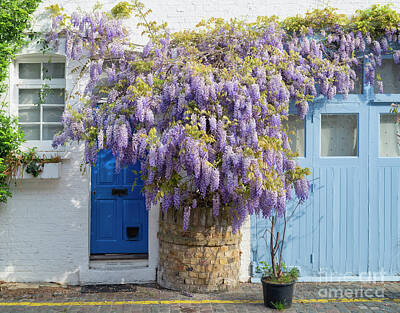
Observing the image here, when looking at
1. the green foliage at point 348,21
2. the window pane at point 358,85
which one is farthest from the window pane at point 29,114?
the window pane at point 358,85

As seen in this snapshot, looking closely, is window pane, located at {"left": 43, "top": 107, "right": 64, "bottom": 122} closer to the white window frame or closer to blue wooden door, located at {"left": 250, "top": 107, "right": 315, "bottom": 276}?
the white window frame

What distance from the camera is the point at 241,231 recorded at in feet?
20.4

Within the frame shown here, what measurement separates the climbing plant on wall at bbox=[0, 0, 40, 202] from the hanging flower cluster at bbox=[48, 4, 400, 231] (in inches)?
17.3

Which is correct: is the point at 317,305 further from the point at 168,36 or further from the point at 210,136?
the point at 168,36

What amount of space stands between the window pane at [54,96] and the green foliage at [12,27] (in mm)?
625

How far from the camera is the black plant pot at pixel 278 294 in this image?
5.00 meters

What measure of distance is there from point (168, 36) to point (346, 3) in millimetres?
2783

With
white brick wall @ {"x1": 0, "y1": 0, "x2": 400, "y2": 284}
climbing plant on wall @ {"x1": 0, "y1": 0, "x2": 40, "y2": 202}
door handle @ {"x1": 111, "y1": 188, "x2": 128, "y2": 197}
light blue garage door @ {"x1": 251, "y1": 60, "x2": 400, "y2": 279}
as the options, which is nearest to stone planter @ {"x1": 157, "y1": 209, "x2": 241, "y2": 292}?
white brick wall @ {"x1": 0, "y1": 0, "x2": 400, "y2": 284}

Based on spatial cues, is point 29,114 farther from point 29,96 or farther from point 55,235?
point 55,235

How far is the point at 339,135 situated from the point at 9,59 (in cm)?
500

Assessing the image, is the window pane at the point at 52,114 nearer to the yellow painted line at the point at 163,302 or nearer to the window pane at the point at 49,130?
the window pane at the point at 49,130

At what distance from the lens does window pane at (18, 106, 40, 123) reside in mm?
6418

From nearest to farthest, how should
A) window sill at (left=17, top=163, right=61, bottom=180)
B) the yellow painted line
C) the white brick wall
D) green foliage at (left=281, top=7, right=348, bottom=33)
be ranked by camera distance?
the yellow painted line → window sill at (left=17, top=163, right=61, bottom=180) → the white brick wall → green foliage at (left=281, top=7, right=348, bottom=33)

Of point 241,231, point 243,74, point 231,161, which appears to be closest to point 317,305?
point 241,231
